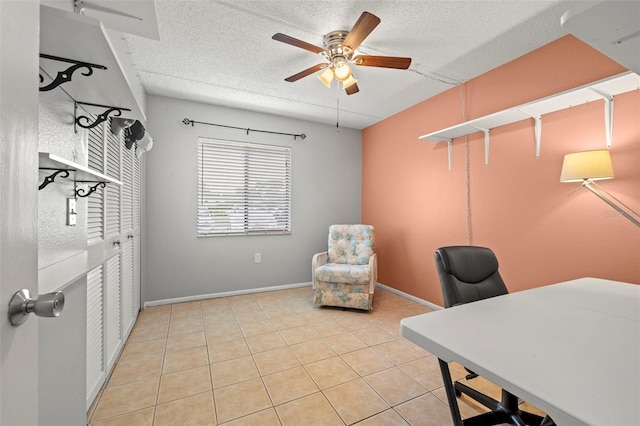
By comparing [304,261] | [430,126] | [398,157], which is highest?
[430,126]

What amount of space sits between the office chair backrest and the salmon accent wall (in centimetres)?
89

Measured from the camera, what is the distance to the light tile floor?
5.02 ft

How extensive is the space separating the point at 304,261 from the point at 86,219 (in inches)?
114

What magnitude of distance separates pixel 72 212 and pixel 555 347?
6.37ft

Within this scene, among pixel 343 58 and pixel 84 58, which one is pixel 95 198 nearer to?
pixel 84 58

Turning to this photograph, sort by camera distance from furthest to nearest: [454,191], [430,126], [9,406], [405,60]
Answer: [430,126]
[454,191]
[405,60]
[9,406]

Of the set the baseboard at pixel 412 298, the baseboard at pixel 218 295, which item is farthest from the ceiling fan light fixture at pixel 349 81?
the baseboard at pixel 218 295

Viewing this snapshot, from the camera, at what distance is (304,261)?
13.2 feet

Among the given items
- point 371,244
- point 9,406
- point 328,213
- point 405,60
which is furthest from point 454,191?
point 9,406

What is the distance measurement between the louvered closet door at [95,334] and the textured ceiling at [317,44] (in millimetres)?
1778

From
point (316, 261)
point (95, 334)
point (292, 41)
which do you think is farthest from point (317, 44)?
point (95, 334)

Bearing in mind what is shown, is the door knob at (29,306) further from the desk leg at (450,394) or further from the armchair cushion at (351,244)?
the armchair cushion at (351,244)

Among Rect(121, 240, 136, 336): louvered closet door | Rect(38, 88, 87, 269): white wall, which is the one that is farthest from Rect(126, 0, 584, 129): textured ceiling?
Rect(121, 240, 136, 336): louvered closet door

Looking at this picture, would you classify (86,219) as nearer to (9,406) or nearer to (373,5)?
Answer: (9,406)
